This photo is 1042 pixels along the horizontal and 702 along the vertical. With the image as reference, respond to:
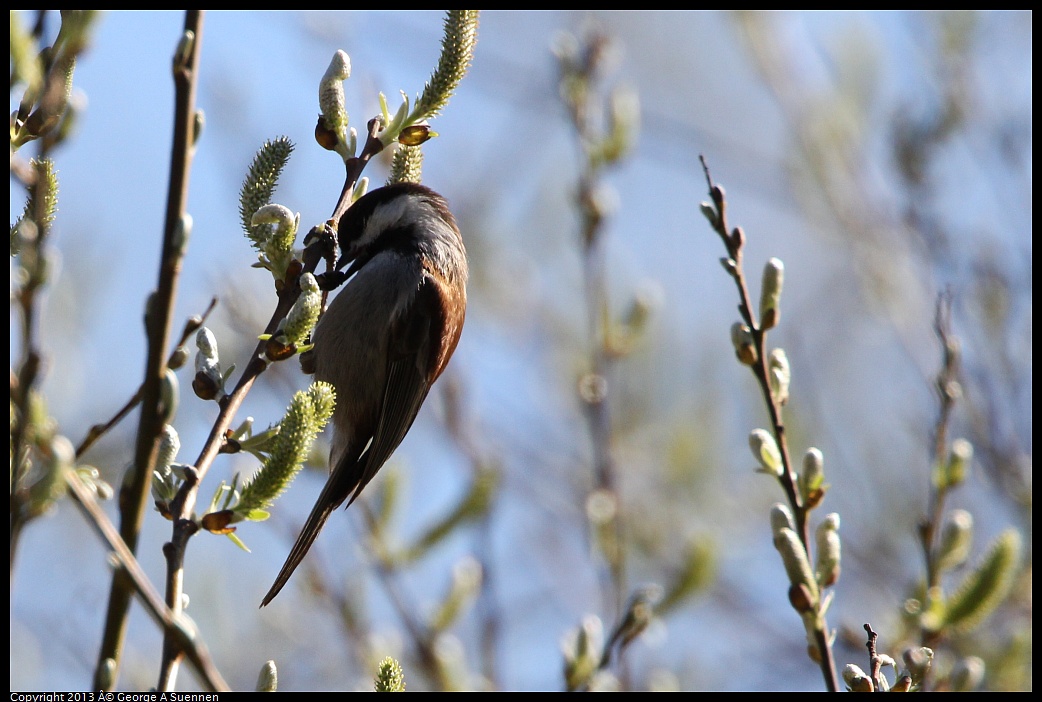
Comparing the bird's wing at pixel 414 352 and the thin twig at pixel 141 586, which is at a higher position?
the thin twig at pixel 141 586

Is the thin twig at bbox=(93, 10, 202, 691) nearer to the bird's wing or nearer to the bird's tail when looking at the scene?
the bird's tail

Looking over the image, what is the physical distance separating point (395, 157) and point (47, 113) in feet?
2.69

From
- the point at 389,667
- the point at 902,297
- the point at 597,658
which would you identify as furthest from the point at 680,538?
the point at 389,667

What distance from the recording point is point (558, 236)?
6.38 metres

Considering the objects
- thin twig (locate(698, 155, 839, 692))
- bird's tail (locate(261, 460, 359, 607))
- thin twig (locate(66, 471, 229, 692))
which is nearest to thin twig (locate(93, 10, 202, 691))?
thin twig (locate(66, 471, 229, 692))

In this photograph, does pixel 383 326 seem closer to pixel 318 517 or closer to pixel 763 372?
pixel 318 517

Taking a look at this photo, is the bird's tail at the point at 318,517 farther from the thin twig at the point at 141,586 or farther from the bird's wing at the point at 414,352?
the thin twig at the point at 141,586

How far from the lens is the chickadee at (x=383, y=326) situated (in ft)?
11.5

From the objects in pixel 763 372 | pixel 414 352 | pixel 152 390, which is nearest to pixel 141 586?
pixel 152 390

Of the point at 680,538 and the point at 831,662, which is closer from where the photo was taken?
the point at 831,662

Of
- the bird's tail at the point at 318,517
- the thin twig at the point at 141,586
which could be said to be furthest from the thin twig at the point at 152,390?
the bird's tail at the point at 318,517

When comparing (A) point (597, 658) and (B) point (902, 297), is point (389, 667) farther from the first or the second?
(B) point (902, 297)

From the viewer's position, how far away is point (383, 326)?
140 inches
